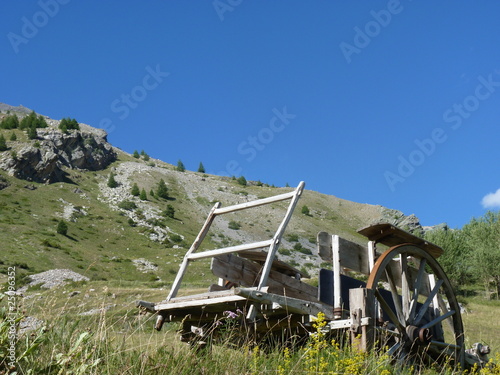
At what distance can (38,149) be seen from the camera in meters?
92.9

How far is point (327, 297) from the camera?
7.04 m

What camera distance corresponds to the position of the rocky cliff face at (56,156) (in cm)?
8725

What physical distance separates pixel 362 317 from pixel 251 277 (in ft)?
7.78

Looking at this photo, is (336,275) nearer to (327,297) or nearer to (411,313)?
(327,297)

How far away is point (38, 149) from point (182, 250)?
3819 centimetres

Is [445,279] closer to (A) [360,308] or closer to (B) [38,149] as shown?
(A) [360,308]

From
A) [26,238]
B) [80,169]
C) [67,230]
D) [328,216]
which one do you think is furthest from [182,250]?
[328,216]

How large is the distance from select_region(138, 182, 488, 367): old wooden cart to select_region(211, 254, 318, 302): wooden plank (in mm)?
15

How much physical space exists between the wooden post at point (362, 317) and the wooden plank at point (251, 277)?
1.29 metres

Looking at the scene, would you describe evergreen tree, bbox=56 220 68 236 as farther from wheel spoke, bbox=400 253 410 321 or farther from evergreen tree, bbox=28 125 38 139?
wheel spoke, bbox=400 253 410 321

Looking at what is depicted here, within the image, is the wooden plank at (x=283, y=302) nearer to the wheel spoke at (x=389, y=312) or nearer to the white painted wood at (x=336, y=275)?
the white painted wood at (x=336, y=275)

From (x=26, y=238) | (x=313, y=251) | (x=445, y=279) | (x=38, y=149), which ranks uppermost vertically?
(x=38, y=149)

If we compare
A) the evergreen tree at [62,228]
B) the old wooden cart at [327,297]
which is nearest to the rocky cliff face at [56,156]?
the evergreen tree at [62,228]

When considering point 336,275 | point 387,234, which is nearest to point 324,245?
point 336,275
